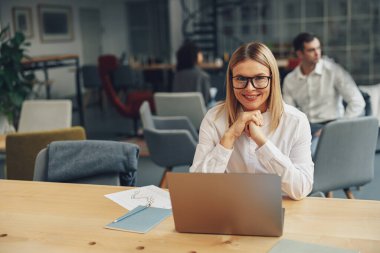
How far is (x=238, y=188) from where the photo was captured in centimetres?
150

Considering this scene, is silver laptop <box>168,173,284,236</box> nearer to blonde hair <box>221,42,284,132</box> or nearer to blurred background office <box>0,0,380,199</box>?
blonde hair <box>221,42,284,132</box>

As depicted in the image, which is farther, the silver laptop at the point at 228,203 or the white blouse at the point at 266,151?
the white blouse at the point at 266,151

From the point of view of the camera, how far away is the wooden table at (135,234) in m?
1.53

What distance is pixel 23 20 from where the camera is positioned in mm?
10523

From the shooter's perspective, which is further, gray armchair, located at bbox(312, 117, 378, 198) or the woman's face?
gray armchair, located at bbox(312, 117, 378, 198)

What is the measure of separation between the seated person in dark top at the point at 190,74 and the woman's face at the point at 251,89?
10.9 feet

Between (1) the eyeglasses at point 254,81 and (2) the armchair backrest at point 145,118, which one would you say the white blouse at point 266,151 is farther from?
(2) the armchair backrest at point 145,118

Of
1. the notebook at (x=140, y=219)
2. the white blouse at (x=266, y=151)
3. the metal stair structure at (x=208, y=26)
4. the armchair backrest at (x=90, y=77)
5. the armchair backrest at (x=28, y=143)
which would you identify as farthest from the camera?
the metal stair structure at (x=208, y=26)

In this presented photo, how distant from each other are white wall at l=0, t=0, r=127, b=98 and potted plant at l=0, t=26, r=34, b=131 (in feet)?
13.5

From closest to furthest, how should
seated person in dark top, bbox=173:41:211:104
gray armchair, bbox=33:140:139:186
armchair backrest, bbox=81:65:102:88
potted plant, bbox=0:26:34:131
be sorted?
gray armchair, bbox=33:140:139:186, seated person in dark top, bbox=173:41:211:104, potted plant, bbox=0:26:34:131, armchair backrest, bbox=81:65:102:88

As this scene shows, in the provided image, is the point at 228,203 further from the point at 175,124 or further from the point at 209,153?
the point at 175,124

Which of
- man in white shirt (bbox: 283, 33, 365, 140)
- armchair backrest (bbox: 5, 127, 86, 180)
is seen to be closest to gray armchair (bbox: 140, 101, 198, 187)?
armchair backrest (bbox: 5, 127, 86, 180)

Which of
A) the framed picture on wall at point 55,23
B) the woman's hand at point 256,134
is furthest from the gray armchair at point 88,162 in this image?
the framed picture on wall at point 55,23

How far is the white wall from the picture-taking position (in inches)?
418
